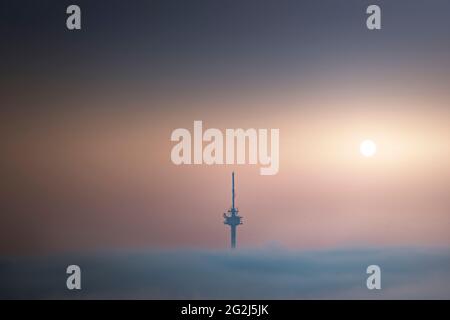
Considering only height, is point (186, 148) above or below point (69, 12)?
below
